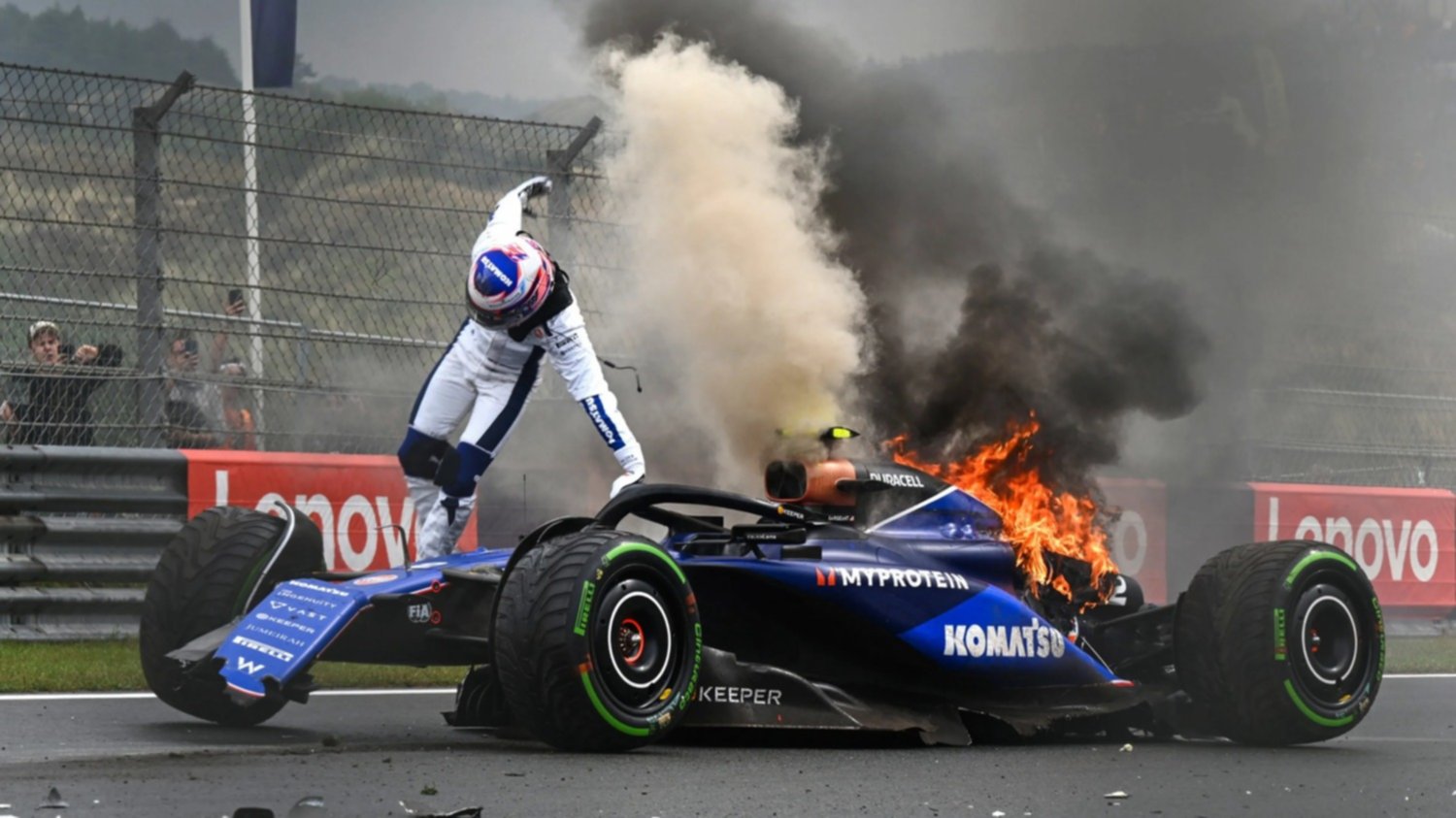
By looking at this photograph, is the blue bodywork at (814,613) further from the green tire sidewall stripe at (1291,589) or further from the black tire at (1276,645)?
the green tire sidewall stripe at (1291,589)

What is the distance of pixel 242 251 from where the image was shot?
11914mm

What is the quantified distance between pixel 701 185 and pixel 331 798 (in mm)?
5519

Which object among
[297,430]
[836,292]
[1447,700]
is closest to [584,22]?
[836,292]

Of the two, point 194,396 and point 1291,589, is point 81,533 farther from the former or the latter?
point 1291,589

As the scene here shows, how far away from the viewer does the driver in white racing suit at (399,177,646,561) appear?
28.7ft

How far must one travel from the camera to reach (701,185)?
10414mm

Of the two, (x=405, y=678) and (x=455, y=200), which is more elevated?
(x=455, y=200)

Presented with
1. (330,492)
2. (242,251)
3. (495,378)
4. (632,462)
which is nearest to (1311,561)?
(632,462)

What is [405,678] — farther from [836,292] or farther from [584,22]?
[584,22]

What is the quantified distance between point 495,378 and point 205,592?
7.13 feet

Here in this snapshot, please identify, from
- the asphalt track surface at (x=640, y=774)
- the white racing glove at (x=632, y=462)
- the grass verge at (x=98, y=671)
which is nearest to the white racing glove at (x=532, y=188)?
the white racing glove at (x=632, y=462)

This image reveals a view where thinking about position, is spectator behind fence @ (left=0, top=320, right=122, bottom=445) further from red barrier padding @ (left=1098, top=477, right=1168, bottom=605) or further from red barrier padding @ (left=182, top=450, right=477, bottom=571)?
red barrier padding @ (left=1098, top=477, right=1168, bottom=605)

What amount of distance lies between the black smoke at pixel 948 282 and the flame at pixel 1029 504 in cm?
12

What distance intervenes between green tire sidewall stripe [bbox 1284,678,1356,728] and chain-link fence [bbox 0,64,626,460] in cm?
587
